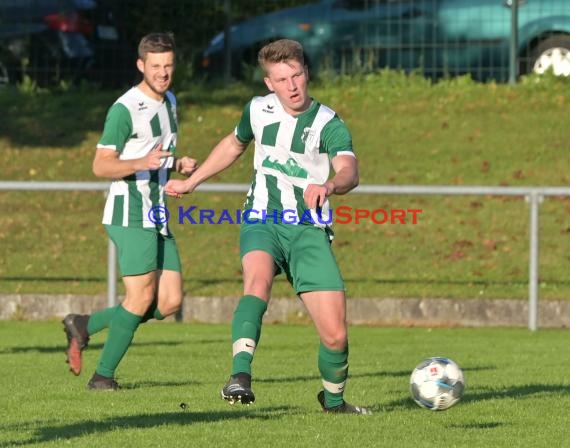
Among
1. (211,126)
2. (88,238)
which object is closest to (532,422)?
(88,238)

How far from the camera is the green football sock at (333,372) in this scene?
8086 millimetres

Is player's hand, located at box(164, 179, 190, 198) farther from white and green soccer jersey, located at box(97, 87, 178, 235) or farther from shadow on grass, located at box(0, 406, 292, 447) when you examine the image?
white and green soccer jersey, located at box(97, 87, 178, 235)

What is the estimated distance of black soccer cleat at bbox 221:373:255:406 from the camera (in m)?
7.32

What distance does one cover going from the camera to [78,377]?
10312 mm

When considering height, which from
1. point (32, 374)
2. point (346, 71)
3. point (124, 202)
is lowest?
point (32, 374)

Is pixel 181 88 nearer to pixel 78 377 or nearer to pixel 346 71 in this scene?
pixel 346 71

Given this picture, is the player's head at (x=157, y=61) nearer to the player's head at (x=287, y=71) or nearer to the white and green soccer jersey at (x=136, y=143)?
the white and green soccer jersey at (x=136, y=143)

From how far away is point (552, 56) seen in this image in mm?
19953

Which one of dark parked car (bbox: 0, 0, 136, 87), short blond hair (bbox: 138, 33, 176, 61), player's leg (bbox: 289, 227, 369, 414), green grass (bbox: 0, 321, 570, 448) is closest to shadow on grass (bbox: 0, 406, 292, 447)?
green grass (bbox: 0, 321, 570, 448)

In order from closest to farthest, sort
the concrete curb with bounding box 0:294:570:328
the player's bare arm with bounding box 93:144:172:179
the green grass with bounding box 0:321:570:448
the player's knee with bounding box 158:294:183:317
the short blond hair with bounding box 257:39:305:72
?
the green grass with bounding box 0:321:570:448, the short blond hair with bounding box 257:39:305:72, the player's bare arm with bounding box 93:144:172:179, the player's knee with bounding box 158:294:183:317, the concrete curb with bounding box 0:294:570:328

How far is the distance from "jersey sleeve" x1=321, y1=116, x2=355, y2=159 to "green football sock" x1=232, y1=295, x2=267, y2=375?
857 mm

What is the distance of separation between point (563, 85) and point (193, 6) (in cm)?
495

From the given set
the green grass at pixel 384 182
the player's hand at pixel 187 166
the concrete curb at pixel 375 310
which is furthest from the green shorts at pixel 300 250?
the green grass at pixel 384 182

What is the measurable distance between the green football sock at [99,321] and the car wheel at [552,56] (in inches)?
437
